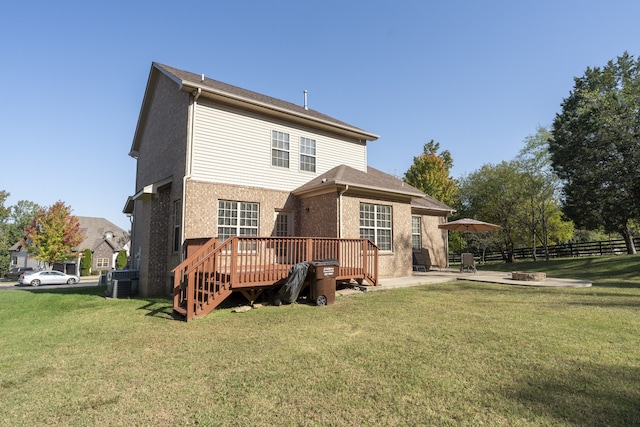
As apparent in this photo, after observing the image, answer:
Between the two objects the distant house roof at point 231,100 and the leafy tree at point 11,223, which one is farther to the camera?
the leafy tree at point 11,223

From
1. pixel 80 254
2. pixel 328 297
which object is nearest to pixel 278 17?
pixel 328 297

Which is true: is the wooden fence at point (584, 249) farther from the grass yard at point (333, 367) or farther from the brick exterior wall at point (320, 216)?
the brick exterior wall at point (320, 216)

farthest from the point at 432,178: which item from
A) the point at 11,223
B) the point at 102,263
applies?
the point at 11,223

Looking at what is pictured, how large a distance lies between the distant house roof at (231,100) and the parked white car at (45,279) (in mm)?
20983

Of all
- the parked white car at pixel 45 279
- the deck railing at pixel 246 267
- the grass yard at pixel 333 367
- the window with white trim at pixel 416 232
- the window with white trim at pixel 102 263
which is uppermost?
the window with white trim at pixel 416 232

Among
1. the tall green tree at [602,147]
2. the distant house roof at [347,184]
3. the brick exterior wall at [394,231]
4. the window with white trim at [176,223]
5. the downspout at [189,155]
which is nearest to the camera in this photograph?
the downspout at [189,155]

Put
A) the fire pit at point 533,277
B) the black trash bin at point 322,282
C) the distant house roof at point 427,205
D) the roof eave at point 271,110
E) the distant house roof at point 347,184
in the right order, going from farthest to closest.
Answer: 1. the distant house roof at point 427,205
2. the fire pit at point 533,277
3. the distant house roof at point 347,184
4. the roof eave at point 271,110
5. the black trash bin at point 322,282

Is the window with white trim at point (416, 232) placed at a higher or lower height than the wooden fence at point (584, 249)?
higher

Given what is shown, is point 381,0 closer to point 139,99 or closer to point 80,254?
point 139,99

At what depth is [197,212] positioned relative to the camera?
10.4m

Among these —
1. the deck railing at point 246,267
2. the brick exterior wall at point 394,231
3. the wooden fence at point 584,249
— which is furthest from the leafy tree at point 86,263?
the wooden fence at point 584,249

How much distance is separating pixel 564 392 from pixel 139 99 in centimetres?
1791

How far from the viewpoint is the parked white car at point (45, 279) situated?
92.4 ft

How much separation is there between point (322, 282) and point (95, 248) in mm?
45733
